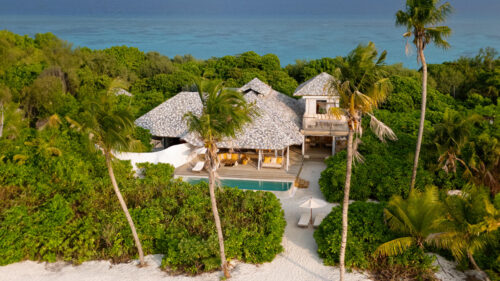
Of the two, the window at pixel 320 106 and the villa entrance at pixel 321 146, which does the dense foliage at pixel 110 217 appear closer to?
the villa entrance at pixel 321 146

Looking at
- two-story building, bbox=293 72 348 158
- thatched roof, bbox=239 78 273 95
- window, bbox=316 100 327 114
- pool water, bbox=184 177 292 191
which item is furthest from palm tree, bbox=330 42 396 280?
thatched roof, bbox=239 78 273 95

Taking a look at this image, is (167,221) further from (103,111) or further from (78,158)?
(78,158)

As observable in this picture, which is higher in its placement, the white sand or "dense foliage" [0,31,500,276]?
"dense foliage" [0,31,500,276]

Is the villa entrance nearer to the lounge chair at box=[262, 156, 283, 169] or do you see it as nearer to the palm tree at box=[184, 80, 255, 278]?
the lounge chair at box=[262, 156, 283, 169]

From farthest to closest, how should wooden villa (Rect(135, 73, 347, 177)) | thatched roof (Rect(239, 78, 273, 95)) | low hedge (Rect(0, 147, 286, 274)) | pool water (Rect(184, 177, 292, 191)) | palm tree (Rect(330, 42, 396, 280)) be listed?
thatched roof (Rect(239, 78, 273, 95)) < wooden villa (Rect(135, 73, 347, 177)) < pool water (Rect(184, 177, 292, 191)) < low hedge (Rect(0, 147, 286, 274)) < palm tree (Rect(330, 42, 396, 280))

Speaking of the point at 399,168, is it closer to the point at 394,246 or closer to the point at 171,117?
the point at 394,246

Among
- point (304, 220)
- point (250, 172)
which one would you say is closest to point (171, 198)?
point (304, 220)

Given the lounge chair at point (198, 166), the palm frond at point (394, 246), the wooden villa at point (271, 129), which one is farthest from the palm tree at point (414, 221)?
the lounge chair at point (198, 166)
